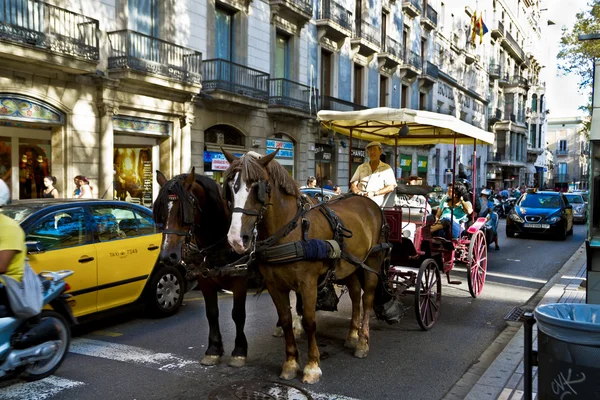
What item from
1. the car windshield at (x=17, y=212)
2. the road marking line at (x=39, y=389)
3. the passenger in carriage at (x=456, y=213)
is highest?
the car windshield at (x=17, y=212)

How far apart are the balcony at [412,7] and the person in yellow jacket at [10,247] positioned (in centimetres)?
3207

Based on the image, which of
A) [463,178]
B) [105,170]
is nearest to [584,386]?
[463,178]

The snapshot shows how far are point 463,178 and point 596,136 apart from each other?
4649 millimetres

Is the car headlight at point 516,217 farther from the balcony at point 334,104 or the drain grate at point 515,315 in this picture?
the drain grate at point 515,315

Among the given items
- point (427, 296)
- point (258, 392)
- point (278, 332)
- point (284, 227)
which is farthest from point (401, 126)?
point (258, 392)

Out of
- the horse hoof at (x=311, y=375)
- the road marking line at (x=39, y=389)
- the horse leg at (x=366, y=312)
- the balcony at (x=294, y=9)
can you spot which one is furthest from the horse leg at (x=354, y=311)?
the balcony at (x=294, y=9)

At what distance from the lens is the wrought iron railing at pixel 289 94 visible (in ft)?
69.4

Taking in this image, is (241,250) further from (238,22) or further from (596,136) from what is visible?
(238,22)

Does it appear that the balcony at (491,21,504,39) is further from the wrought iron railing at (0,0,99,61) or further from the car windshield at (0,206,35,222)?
the car windshield at (0,206,35,222)

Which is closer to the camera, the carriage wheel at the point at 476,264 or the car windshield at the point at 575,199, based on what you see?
the carriage wheel at the point at 476,264

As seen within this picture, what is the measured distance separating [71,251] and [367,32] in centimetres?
2498

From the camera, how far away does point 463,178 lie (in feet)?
35.8

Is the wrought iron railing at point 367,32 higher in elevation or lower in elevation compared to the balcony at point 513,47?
lower

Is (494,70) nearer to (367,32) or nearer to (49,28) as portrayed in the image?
(367,32)
